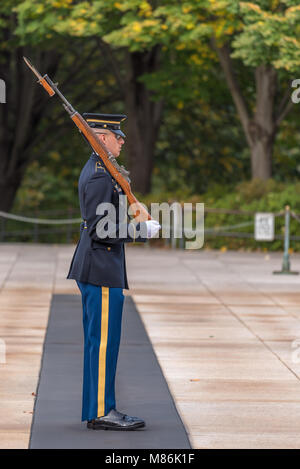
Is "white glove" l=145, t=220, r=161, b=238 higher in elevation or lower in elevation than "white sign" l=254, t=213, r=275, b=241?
higher

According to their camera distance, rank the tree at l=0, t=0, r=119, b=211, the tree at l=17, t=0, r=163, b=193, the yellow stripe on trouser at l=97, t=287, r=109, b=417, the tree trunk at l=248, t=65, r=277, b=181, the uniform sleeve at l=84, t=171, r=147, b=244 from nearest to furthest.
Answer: the uniform sleeve at l=84, t=171, r=147, b=244
the yellow stripe on trouser at l=97, t=287, r=109, b=417
the tree at l=17, t=0, r=163, b=193
the tree trunk at l=248, t=65, r=277, b=181
the tree at l=0, t=0, r=119, b=211

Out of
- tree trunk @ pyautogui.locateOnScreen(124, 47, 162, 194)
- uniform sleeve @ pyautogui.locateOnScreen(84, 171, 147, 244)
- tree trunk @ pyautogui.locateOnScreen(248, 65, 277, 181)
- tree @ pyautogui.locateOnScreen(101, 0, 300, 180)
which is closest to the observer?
uniform sleeve @ pyautogui.locateOnScreen(84, 171, 147, 244)

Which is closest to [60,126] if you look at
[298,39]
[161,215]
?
[161,215]

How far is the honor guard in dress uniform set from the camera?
275 inches

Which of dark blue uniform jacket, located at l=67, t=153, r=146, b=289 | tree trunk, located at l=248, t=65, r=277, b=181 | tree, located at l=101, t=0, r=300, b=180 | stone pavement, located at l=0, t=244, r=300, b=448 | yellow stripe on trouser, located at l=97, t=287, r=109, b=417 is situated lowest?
stone pavement, located at l=0, t=244, r=300, b=448

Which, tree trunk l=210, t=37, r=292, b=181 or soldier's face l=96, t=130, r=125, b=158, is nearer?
soldier's face l=96, t=130, r=125, b=158

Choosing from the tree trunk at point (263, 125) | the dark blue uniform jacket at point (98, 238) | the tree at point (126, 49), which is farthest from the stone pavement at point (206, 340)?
the tree at point (126, 49)

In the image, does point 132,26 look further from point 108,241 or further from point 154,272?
point 108,241

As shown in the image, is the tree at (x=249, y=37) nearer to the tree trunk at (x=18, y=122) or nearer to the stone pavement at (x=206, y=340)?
the stone pavement at (x=206, y=340)

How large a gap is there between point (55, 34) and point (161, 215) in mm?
5261

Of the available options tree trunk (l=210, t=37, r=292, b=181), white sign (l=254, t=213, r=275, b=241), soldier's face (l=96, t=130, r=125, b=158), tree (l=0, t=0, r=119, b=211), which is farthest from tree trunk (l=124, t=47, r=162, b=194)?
soldier's face (l=96, t=130, r=125, b=158)

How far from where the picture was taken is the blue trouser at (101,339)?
279 inches

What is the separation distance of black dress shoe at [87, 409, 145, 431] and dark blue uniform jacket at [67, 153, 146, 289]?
0.90 metres

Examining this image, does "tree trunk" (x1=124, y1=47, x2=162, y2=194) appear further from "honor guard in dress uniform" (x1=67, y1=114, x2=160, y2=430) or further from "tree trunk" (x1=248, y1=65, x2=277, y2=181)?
"honor guard in dress uniform" (x1=67, y1=114, x2=160, y2=430)
